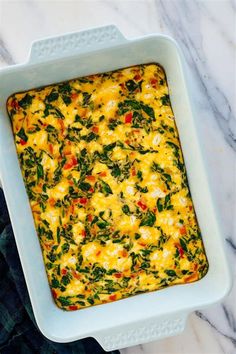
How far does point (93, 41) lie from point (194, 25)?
0.37m

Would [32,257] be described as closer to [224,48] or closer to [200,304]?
[200,304]

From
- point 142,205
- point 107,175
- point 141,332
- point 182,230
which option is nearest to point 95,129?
point 107,175

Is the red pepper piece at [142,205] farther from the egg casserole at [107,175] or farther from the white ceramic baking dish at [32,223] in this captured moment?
the white ceramic baking dish at [32,223]

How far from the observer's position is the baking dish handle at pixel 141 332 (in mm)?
1594

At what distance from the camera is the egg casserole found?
165cm

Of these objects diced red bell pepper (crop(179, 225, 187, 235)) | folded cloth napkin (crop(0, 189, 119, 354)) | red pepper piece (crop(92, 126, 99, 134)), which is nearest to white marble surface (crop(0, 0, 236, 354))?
diced red bell pepper (crop(179, 225, 187, 235))

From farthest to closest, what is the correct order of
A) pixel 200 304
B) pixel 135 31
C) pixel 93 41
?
pixel 135 31, pixel 200 304, pixel 93 41

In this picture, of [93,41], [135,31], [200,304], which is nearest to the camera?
[93,41]

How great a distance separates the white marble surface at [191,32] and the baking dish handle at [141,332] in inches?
12.7

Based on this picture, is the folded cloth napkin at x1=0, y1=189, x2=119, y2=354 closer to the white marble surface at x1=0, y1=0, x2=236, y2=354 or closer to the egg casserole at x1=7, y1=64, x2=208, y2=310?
the egg casserole at x1=7, y1=64, x2=208, y2=310

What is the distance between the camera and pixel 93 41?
1511 millimetres

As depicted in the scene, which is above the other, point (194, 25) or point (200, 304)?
point (194, 25)

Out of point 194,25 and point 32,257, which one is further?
point 194,25

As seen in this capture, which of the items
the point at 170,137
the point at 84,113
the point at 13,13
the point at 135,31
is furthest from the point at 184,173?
the point at 13,13
